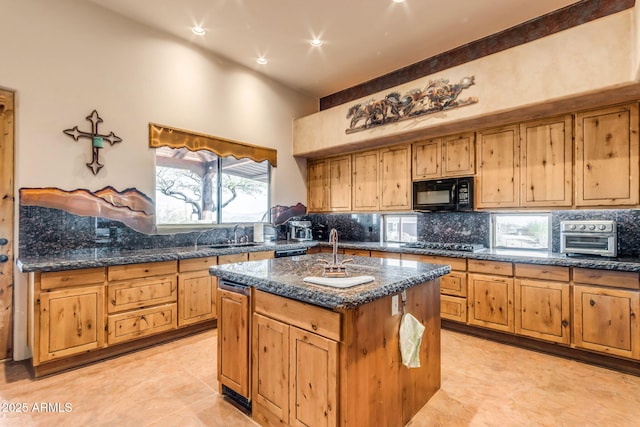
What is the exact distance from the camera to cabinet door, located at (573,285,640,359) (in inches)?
103

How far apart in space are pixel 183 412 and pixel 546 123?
4.16 m

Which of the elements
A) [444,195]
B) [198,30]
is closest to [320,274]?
[444,195]

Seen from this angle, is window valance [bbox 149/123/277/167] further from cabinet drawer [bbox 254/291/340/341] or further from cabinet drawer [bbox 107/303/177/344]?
cabinet drawer [bbox 254/291/340/341]

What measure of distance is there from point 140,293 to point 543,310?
3905mm

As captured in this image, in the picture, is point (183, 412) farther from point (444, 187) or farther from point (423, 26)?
point (423, 26)

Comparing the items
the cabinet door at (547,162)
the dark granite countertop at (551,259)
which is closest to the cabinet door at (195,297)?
the dark granite countertop at (551,259)

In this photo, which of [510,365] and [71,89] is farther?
[71,89]

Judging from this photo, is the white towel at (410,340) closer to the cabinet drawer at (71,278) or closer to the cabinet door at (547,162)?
the cabinet door at (547,162)

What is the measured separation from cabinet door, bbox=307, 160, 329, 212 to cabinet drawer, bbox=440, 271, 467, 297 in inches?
92.7

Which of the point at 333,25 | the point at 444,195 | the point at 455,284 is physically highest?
the point at 333,25

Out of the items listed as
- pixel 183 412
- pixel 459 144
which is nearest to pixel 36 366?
pixel 183 412

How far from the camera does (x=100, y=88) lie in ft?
10.9

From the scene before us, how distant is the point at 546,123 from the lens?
3281mm

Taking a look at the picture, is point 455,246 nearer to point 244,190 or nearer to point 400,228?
point 400,228
